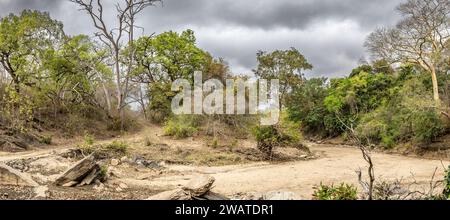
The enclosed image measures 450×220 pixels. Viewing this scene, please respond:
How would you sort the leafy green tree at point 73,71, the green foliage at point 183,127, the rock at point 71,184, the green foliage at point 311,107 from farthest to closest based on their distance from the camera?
the green foliage at point 311,107 → the leafy green tree at point 73,71 → the green foliage at point 183,127 → the rock at point 71,184

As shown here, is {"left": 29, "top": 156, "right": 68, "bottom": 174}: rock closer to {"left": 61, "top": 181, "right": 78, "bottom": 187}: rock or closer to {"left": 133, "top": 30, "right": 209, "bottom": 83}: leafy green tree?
{"left": 61, "top": 181, "right": 78, "bottom": 187}: rock

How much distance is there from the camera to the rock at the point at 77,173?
963cm

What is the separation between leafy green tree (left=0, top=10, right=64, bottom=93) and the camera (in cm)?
1995

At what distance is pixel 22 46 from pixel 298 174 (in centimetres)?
1518

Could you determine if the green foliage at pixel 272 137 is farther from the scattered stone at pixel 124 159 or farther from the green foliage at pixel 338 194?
the green foliage at pixel 338 194

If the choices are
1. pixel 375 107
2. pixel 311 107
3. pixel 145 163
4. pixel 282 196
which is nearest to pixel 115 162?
pixel 145 163

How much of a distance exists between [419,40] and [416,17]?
116 cm

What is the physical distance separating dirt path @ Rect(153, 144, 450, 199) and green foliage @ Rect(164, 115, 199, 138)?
461 centimetres

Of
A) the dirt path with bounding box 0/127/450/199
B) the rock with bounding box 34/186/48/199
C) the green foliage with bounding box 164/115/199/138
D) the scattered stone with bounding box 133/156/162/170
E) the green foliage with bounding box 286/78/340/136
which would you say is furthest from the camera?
the green foliage with bounding box 286/78/340/136

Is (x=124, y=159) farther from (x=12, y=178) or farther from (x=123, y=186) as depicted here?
(x=12, y=178)

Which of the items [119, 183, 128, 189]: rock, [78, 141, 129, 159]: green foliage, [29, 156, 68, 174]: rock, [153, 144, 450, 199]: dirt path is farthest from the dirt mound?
[119, 183, 128, 189]: rock

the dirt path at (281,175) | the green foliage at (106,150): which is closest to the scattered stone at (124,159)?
the green foliage at (106,150)

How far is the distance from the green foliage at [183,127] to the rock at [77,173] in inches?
334

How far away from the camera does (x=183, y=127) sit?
61.4ft
